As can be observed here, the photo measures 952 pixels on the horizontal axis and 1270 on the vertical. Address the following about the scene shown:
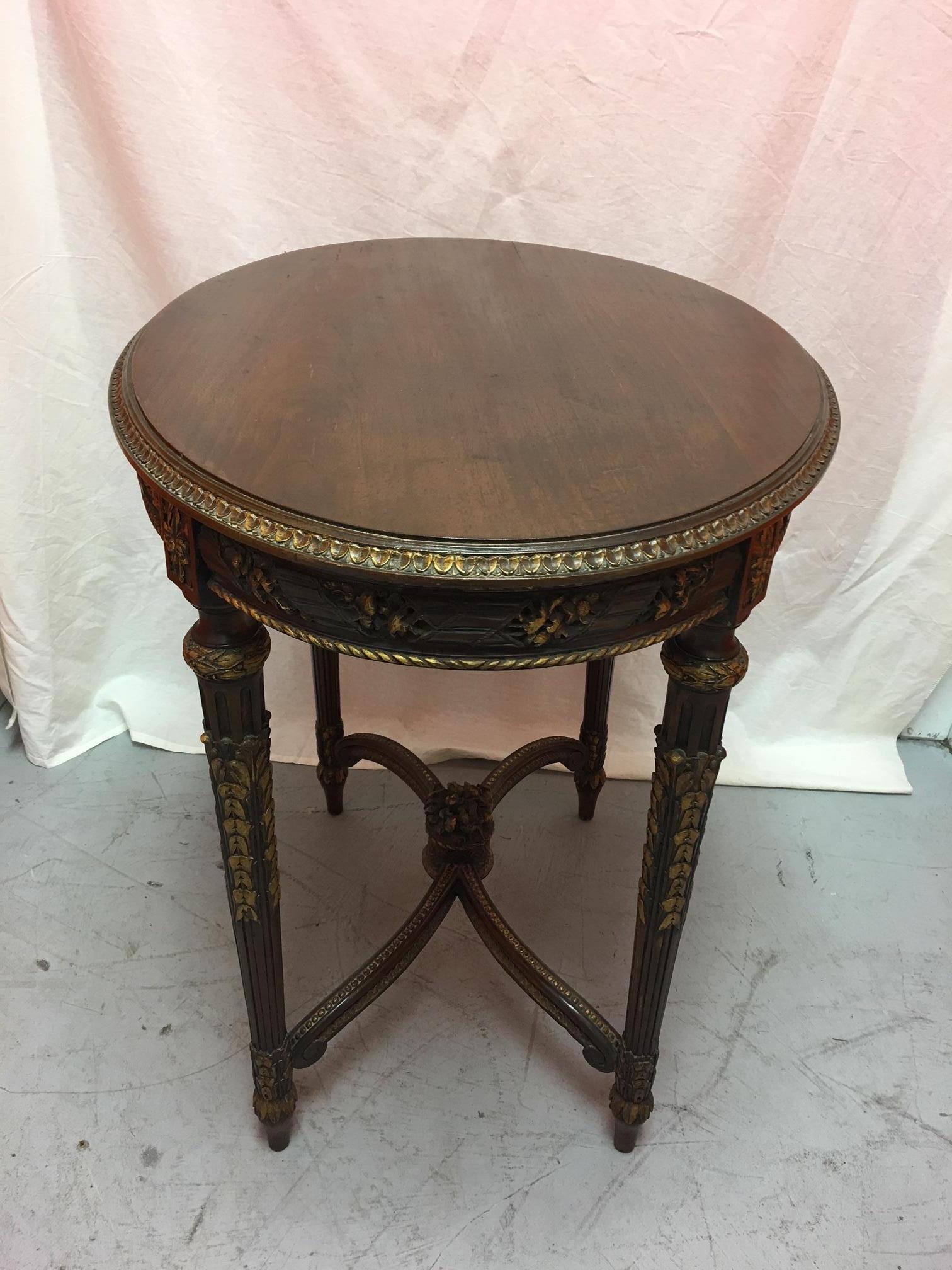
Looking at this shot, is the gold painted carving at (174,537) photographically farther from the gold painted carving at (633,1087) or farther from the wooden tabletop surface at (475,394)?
the gold painted carving at (633,1087)

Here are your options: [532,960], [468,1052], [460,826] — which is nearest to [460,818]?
[460,826]

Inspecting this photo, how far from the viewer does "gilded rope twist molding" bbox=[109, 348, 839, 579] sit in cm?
70

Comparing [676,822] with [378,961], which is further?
[378,961]

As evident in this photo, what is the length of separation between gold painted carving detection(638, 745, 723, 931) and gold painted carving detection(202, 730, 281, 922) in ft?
1.16

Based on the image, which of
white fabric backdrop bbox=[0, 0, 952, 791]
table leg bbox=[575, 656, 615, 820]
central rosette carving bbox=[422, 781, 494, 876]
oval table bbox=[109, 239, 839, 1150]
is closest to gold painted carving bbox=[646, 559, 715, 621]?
oval table bbox=[109, 239, 839, 1150]

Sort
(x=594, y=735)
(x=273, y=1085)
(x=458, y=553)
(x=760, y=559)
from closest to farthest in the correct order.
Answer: (x=458, y=553) → (x=760, y=559) → (x=273, y=1085) → (x=594, y=735)

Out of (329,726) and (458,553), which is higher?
(458,553)

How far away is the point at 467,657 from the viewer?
0.78 m

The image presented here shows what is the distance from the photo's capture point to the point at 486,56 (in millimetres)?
1362

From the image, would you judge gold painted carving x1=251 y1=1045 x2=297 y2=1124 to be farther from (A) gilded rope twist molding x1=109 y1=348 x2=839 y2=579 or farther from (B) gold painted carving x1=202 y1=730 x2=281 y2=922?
(A) gilded rope twist molding x1=109 y1=348 x2=839 y2=579

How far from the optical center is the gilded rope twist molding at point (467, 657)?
77 cm

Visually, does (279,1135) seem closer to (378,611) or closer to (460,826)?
(460,826)

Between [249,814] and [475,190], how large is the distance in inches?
37.4

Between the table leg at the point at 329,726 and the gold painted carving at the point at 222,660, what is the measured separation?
54cm
